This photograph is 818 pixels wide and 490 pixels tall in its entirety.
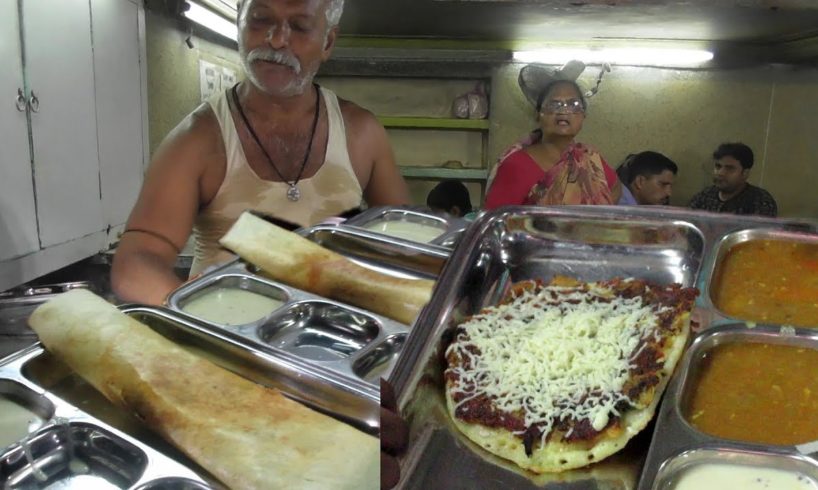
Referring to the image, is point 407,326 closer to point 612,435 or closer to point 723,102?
point 612,435

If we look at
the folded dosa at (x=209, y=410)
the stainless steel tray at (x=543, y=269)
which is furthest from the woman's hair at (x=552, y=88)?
the folded dosa at (x=209, y=410)

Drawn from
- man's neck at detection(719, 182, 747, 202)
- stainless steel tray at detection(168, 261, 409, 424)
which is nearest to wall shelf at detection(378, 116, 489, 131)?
stainless steel tray at detection(168, 261, 409, 424)

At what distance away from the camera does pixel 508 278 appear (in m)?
0.70

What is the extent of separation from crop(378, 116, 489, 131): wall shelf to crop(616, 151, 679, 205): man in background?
191 millimetres

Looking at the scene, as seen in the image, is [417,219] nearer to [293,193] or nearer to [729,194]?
[293,193]

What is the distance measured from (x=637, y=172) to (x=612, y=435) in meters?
0.37

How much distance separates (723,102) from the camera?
2.58ft

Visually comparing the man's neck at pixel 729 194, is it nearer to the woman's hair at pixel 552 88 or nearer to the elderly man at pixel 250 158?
the woman's hair at pixel 552 88

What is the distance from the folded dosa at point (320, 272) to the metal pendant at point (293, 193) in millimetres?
38

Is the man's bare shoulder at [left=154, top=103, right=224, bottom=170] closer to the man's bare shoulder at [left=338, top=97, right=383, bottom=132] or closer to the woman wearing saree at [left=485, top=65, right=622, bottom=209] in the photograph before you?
the man's bare shoulder at [left=338, top=97, right=383, bottom=132]

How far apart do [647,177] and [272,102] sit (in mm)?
491

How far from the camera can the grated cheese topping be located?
48 cm

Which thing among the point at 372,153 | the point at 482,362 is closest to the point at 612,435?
the point at 482,362

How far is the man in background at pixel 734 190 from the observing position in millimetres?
798
